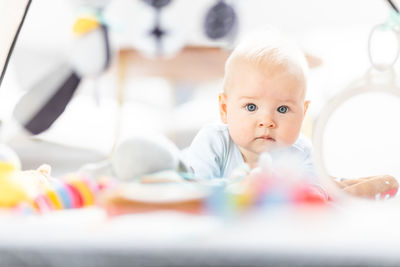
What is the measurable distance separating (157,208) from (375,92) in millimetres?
236

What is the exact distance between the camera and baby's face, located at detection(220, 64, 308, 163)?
1.72 ft

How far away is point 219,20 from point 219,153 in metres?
0.14

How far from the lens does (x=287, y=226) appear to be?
A: 0.40 meters

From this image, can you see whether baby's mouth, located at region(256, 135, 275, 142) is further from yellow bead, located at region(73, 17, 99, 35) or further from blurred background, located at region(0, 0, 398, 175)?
yellow bead, located at region(73, 17, 99, 35)

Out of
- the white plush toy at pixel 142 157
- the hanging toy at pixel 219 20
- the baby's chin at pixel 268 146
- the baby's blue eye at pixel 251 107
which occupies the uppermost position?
the hanging toy at pixel 219 20

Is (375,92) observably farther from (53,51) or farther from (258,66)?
(53,51)

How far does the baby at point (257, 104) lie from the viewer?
0.53m

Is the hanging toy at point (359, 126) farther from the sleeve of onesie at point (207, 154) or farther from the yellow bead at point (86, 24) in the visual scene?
the yellow bead at point (86, 24)

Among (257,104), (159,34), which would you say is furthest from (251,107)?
(159,34)

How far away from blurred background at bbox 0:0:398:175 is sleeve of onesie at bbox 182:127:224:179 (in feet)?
0.06

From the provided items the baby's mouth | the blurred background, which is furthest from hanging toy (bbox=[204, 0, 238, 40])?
the baby's mouth

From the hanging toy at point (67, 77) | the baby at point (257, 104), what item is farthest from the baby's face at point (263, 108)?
the hanging toy at point (67, 77)

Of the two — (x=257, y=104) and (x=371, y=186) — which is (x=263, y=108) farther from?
(x=371, y=186)

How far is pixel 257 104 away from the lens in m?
0.53
